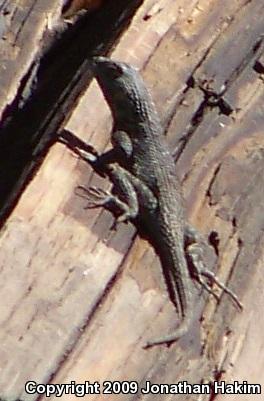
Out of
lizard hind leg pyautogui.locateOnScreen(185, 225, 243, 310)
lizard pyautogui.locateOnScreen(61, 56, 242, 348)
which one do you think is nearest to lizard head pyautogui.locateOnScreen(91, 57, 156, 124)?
lizard pyautogui.locateOnScreen(61, 56, 242, 348)

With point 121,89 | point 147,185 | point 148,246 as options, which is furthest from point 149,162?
point 148,246

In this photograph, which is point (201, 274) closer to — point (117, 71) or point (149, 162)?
point (149, 162)

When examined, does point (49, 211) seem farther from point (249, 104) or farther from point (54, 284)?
point (249, 104)

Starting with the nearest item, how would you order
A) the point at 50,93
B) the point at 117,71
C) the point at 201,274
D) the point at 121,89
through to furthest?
the point at 201,274, the point at 117,71, the point at 121,89, the point at 50,93

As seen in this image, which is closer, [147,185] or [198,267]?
[198,267]

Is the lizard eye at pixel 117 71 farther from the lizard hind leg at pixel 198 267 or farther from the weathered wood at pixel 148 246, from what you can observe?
the lizard hind leg at pixel 198 267

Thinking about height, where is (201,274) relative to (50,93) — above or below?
above

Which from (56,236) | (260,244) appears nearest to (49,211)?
(56,236)
